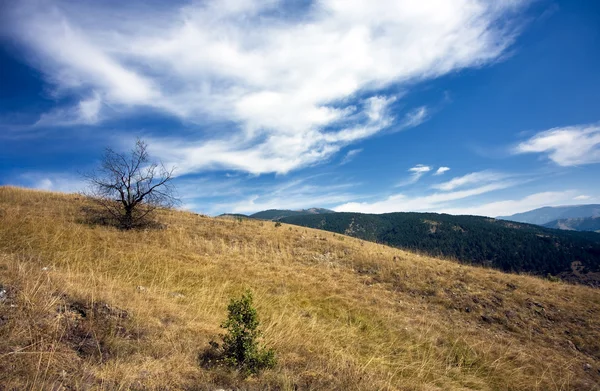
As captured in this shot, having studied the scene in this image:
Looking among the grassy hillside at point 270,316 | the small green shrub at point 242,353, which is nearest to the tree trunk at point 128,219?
the grassy hillside at point 270,316

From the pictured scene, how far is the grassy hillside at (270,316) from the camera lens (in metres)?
3.67

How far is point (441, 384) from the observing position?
190 inches

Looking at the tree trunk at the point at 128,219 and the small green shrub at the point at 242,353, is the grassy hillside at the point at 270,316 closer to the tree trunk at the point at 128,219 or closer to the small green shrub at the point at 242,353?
the small green shrub at the point at 242,353

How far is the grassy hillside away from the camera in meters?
3.67

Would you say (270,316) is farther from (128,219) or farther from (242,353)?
(128,219)

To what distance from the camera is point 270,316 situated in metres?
6.93

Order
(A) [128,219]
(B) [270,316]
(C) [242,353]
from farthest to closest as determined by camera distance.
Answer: (A) [128,219] → (B) [270,316] → (C) [242,353]

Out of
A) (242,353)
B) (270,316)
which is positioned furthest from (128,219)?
(242,353)

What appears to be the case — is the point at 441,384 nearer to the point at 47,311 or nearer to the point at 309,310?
the point at 309,310

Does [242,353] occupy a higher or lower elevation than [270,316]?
higher

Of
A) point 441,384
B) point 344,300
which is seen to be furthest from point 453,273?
point 441,384

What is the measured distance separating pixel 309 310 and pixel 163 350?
479 centimetres

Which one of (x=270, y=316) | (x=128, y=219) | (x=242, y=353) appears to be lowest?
(x=270, y=316)

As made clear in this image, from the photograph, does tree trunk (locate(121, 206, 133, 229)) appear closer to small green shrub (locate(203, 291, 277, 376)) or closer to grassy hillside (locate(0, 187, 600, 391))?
grassy hillside (locate(0, 187, 600, 391))
